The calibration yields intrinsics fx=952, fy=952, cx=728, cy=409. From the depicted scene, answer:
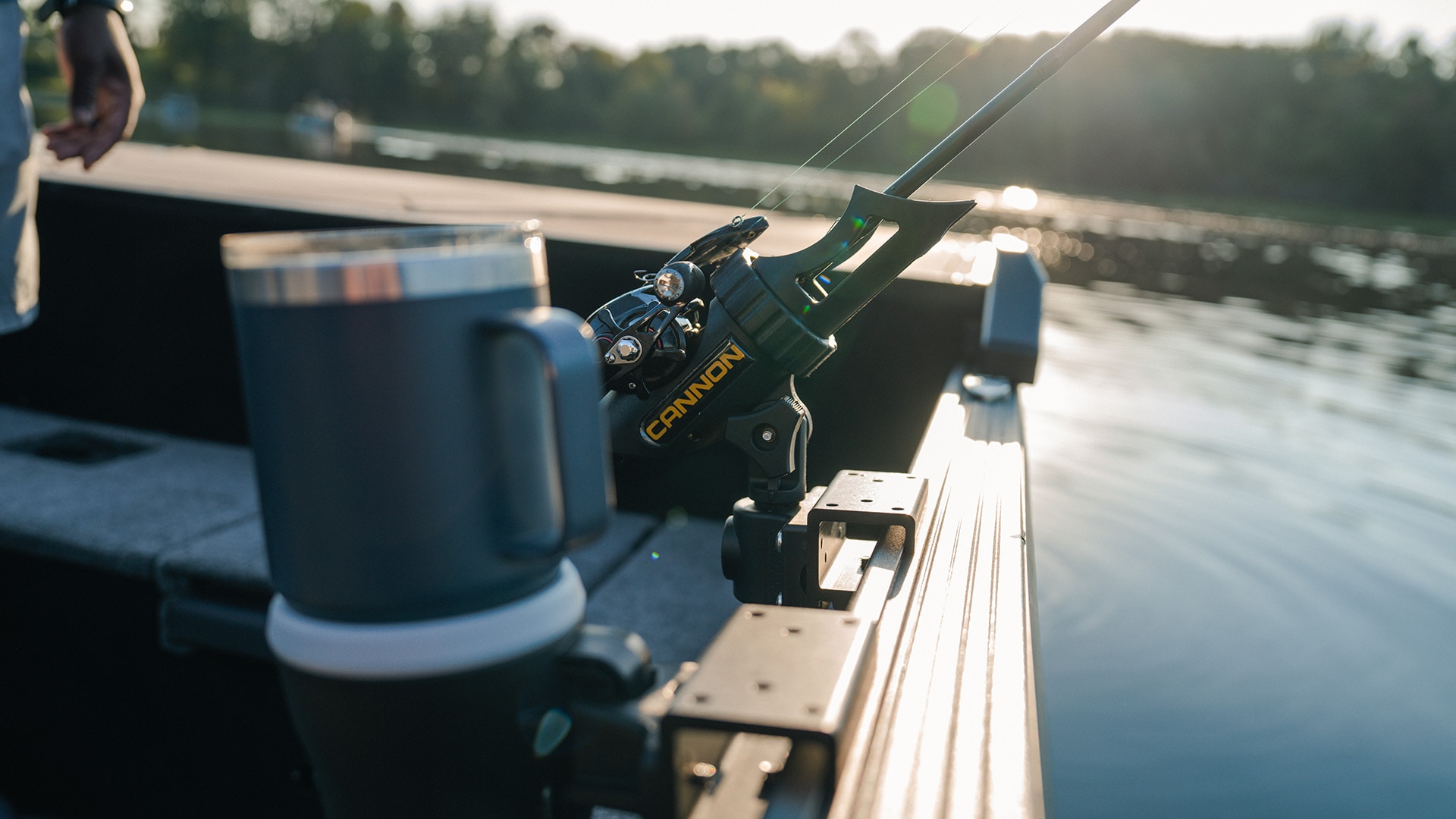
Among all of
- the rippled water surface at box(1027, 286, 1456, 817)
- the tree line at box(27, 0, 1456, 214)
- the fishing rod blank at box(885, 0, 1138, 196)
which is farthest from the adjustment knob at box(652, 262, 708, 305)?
the tree line at box(27, 0, 1456, 214)

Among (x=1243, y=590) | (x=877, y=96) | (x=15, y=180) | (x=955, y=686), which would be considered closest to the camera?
(x=955, y=686)

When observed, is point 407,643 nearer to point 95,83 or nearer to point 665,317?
point 665,317

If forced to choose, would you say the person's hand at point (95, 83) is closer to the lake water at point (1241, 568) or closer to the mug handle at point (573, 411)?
the lake water at point (1241, 568)

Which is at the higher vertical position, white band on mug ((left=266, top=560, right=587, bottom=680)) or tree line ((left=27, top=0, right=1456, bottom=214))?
tree line ((left=27, top=0, right=1456, bottom=214))

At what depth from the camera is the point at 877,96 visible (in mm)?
44438

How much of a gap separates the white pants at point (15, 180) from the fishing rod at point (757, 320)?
135 centimetres

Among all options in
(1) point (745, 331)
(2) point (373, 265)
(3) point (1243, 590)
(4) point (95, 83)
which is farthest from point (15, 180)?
(3) point (1243, 590)

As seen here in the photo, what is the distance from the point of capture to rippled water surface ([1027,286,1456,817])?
2.97 meters

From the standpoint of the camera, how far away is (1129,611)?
3945 mm

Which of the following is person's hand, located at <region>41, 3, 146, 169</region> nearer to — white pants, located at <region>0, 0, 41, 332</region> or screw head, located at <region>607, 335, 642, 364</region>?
white pants, located at <region>0, 0, 41, 332</region>

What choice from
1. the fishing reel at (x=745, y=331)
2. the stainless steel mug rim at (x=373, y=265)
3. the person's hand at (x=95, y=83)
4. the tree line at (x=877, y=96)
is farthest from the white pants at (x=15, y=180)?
the tree line at (x=877, y=96)

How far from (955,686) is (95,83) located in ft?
6.55

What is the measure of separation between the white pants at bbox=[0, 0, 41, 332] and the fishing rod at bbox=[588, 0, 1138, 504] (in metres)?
1.35

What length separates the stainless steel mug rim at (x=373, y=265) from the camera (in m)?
0.54
